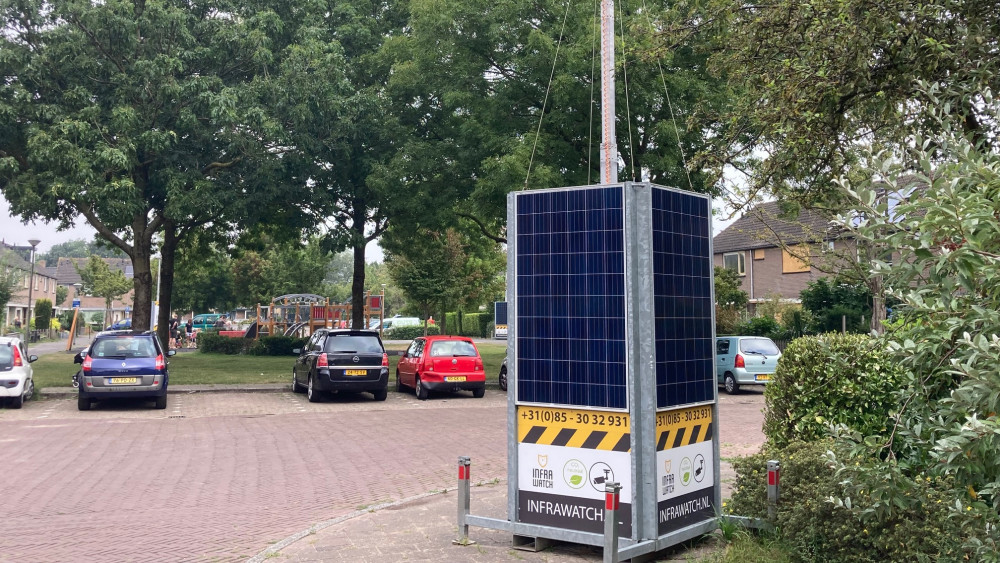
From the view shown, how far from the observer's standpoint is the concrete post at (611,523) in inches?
218

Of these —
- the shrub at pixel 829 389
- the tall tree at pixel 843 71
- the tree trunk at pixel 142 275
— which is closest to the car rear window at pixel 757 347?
the tall tree at pixel 843 71

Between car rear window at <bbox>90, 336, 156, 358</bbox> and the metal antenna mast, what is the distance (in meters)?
12.0

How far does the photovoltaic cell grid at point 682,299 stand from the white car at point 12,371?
15614 mm

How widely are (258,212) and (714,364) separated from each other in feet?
67.4

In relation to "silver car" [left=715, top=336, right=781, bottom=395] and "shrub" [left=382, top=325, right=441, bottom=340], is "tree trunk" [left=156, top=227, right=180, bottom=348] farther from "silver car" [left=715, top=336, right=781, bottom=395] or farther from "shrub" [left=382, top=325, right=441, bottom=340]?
"shrub" [left=382, top=325, right=441, bottom=340]

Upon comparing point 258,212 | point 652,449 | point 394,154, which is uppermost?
point 394,154

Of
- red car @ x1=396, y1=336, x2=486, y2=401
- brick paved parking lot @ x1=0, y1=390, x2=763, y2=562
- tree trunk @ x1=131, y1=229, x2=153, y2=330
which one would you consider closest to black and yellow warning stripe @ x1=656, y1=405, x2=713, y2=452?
brick paved parking lot @ x1=0, y1=390, x2=763, y2=562

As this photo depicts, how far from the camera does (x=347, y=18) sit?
1085 inches

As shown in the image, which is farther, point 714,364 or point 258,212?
point 258,212

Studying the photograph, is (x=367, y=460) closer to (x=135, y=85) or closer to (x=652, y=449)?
(x=652, y=449)

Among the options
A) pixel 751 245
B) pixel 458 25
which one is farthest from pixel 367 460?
pixel 751 245

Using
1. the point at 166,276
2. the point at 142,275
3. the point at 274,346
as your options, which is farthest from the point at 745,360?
the point at 274,346

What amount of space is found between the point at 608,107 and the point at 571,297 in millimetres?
4164

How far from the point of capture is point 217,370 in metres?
27.3
